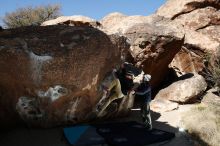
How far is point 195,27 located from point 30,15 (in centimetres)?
1342

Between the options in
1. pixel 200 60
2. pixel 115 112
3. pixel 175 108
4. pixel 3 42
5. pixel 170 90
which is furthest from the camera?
pixel 200 60

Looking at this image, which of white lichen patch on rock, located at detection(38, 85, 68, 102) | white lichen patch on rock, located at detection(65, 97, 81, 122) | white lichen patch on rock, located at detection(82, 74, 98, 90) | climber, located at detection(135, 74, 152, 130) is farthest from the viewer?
climber, located at detection(135, 74, 152, 130)

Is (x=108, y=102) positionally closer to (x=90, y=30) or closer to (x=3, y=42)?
(x=90, y=30)

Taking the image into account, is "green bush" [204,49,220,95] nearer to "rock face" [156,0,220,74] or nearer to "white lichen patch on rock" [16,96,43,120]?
"rock face" [156,0,220,74]

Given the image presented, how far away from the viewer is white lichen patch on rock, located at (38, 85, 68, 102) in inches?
314

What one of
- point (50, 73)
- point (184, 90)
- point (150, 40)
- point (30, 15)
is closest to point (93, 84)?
point (50, 73)

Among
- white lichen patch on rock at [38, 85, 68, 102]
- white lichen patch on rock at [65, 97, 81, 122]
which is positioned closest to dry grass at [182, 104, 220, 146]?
white lichen patch on rock at [65, 97, 81, 122]

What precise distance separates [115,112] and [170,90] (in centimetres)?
336

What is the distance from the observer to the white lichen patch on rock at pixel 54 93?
796 centimetres

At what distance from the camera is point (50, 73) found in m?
7.86

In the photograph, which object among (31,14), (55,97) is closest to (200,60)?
(55,97)

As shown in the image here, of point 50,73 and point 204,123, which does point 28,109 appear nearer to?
point 50,73

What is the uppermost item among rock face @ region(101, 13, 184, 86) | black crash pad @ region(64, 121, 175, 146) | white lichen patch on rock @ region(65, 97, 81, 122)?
rock face @ region(101, 13, 184, 86)

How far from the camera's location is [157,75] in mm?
12969
